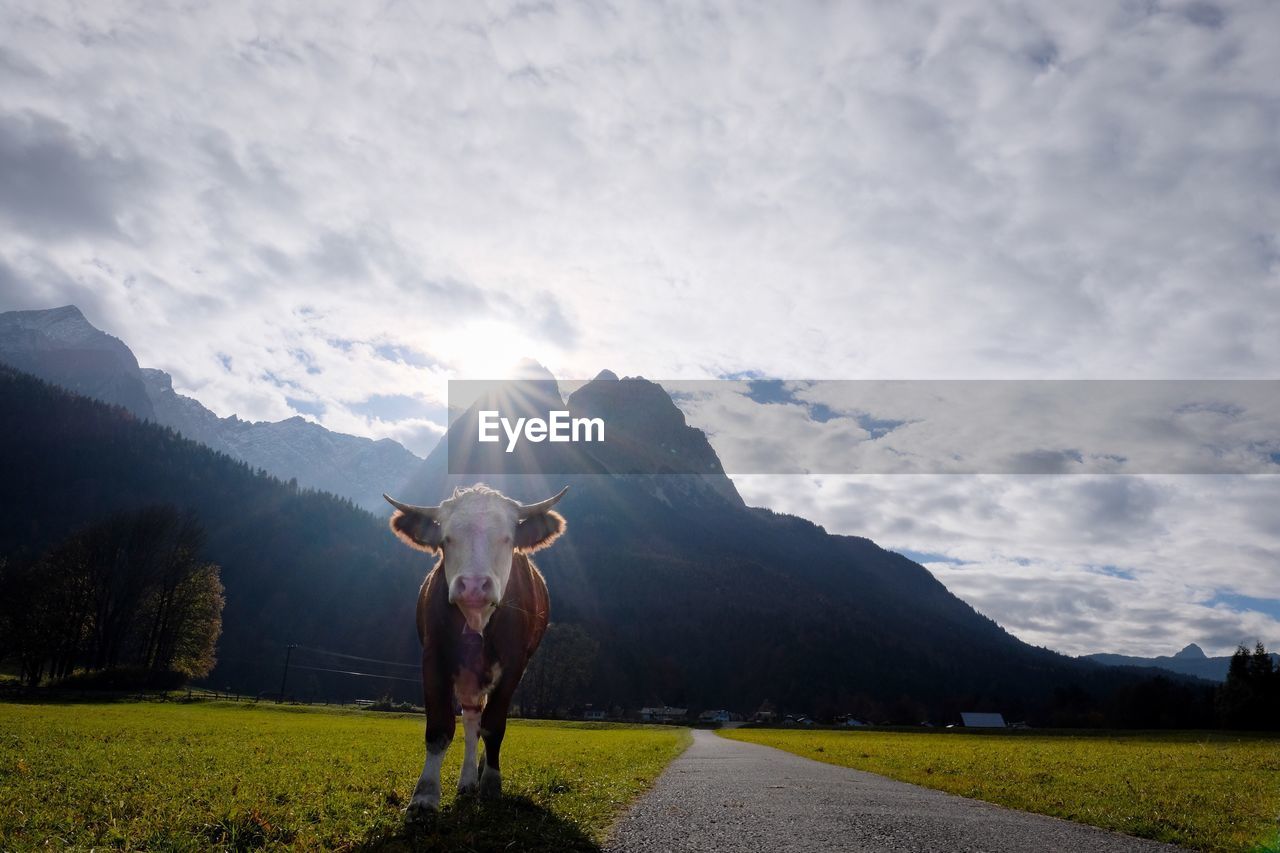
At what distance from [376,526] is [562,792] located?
176 metres

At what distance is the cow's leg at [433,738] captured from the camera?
6977 mm

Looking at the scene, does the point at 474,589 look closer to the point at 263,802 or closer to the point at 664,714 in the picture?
the point at 263,802

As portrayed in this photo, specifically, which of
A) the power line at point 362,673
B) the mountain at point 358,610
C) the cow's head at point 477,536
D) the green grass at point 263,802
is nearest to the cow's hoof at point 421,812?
the green grass at point 263,802

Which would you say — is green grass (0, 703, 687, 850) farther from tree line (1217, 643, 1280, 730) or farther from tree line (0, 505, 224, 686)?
tree line (1217, 643, 1280, 730)

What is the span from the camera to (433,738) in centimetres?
739

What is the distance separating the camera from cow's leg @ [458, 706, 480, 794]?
26.1 ft

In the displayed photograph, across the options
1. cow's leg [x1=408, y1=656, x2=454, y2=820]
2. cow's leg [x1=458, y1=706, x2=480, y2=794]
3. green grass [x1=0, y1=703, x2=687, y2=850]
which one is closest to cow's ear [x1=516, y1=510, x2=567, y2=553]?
cow's leg [x1=408, y1=656, x2=454, y2=820]

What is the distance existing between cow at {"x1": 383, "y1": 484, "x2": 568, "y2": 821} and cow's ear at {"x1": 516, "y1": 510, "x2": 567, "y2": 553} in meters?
0.01

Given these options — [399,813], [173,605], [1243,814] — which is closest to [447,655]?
[399,813]

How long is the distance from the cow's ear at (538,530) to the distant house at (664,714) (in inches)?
4530

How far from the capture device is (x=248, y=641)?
14562 cm

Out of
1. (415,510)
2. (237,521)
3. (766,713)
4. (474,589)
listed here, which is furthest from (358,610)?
(474,589)

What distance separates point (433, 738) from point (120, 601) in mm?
80282

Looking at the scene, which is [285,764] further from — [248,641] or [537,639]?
[248,641]
